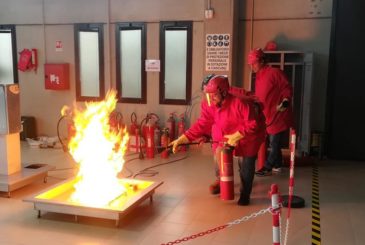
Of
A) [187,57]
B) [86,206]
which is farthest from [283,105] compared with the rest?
[86,206]

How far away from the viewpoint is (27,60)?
8.08 m

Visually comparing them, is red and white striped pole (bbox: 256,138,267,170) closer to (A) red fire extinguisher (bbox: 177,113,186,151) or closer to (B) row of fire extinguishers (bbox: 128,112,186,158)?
(B) row of fire extinguishers (bbox: 128,112,186,158)

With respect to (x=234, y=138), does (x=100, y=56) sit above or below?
above

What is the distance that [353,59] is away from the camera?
650 cm

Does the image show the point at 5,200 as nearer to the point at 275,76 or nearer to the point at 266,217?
the point at 266,217

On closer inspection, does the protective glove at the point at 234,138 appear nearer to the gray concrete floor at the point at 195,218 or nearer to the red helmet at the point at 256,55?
the gray concrete floor at the point at 195,218

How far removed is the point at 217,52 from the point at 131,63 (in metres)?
1.80

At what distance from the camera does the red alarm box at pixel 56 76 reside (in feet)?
25.7

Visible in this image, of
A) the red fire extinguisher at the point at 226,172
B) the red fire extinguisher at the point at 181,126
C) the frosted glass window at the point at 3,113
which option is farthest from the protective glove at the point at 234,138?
the red fire extinguisher at the point at 181,126

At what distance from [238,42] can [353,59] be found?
6.30ft

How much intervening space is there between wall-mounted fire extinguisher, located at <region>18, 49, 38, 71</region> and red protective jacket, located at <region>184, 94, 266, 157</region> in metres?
4.85

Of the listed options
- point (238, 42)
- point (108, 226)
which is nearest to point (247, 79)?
point (238, 42)

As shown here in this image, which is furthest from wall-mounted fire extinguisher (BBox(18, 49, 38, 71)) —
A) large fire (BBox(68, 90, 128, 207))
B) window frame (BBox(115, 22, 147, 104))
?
large fire (BBox(68, 90, 128, 207))

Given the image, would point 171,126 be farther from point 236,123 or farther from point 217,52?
point 236,123
